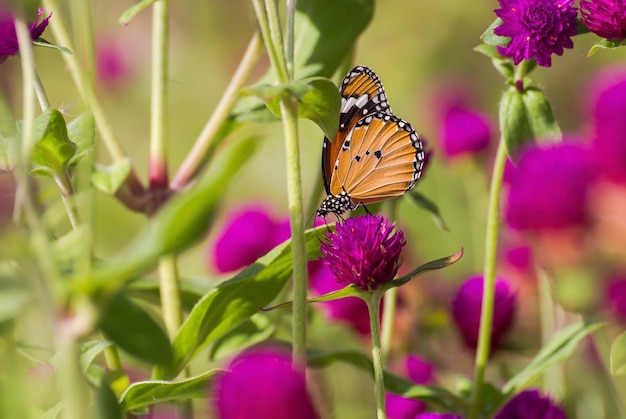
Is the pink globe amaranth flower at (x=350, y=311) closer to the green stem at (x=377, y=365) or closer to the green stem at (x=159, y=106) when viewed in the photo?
the green stem at (x=159, y=106)

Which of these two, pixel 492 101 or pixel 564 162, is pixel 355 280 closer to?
pixel 564 162

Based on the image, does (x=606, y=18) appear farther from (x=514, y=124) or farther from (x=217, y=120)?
(x=217, y=120)

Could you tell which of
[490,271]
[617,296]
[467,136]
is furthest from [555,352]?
[467,136]

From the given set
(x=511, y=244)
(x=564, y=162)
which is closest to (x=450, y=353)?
(x=511, y=244)

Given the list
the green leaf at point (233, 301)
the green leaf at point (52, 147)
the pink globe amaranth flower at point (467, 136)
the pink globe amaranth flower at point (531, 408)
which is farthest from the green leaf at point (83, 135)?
the pink globe amaranth flower at point (467, 136)

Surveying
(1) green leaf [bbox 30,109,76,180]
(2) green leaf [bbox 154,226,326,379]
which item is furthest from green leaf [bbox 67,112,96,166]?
(2) green leaf [bbox 154,226,326,379]

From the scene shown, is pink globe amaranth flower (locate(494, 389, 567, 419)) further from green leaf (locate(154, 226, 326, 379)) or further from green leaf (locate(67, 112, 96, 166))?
green leaf (locate(67, 112, 96, 166))
